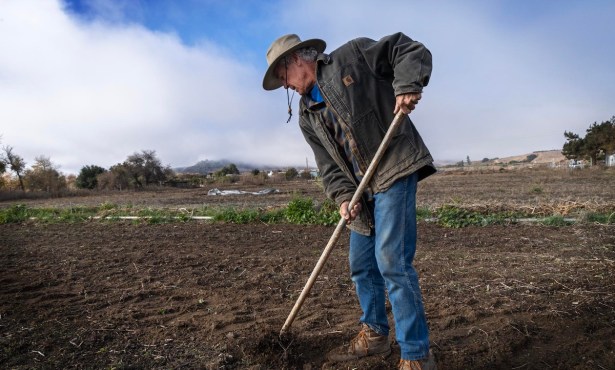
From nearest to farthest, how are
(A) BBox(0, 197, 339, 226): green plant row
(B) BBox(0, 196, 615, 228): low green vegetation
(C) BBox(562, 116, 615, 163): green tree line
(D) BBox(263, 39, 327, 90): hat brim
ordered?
(D) BBox(263, 39, 327, 90): hat brim
(B) BBox(0, 196, 615, 228): low green vegetation
(A) BBox(0, 197, 339, 226): green plant row
(C) BBox(562, 116, 615, 163): green tree line

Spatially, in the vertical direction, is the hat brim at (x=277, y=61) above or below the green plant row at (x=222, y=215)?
above

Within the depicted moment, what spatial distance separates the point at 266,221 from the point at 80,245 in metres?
3.60

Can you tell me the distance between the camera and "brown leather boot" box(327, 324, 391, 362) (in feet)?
8.37

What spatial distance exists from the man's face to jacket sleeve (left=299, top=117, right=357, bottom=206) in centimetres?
25

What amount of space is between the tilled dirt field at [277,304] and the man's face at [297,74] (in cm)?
166

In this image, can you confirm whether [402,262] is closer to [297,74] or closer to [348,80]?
[348,80]

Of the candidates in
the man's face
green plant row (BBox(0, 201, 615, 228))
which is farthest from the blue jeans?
green plant row (BBox(0, 201, 615, 228))

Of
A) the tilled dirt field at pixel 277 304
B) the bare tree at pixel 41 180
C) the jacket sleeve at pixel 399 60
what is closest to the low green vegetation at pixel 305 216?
the tilled dirt field at pixel 277 304

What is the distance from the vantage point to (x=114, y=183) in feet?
118

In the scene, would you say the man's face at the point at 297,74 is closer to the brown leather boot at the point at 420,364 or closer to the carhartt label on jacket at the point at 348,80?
the carhartt label on jacket at the point at 348,80

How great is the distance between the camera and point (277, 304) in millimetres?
3625

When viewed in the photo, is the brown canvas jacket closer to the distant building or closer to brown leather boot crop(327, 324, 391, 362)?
brown leather boot crop(327, 324, 391, 362)

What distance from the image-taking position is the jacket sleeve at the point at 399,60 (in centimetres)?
204

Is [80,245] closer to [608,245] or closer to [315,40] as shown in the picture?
[315,40]
